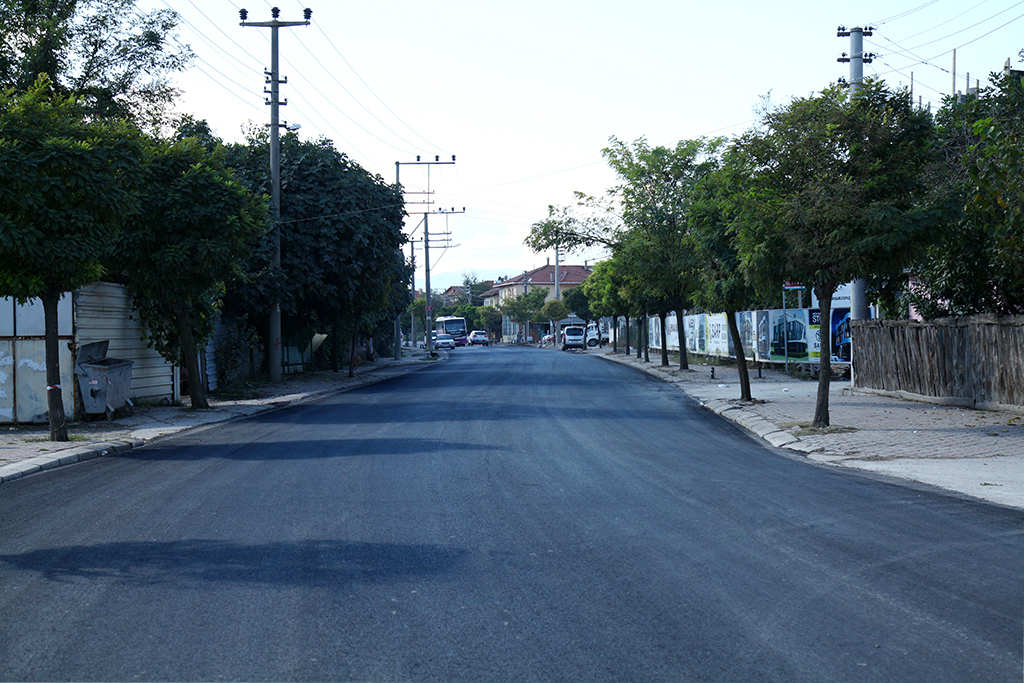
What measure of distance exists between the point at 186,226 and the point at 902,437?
561 inches

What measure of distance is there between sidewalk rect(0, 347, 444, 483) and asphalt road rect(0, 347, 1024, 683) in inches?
43.4

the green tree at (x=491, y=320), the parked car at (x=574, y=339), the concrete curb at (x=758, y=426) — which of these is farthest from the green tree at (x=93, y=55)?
the green tree at (x=491, y=320)

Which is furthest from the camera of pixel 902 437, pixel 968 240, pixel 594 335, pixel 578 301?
pixel 594 335

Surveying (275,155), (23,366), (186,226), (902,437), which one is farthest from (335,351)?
(902,437)

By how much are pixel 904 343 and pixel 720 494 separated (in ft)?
42.0

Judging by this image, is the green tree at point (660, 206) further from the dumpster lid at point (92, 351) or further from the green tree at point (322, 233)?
the dumpster lid at point (92, 351)

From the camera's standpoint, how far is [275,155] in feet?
95.8

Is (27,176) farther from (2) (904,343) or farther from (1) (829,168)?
(2) (904,343)

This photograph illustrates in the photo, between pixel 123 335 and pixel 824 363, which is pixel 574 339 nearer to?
pixel 123 335

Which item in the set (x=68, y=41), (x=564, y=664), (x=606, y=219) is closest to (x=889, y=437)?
(x=564, y=664)

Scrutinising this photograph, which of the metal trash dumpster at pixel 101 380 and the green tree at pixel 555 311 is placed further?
the green tree at pixel 555 311

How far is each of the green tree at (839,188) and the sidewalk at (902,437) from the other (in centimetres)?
133

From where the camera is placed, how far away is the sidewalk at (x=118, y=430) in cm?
1263

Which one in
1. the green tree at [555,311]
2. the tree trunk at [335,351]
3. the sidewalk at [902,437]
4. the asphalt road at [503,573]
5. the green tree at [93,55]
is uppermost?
the green tree at [93,55]
